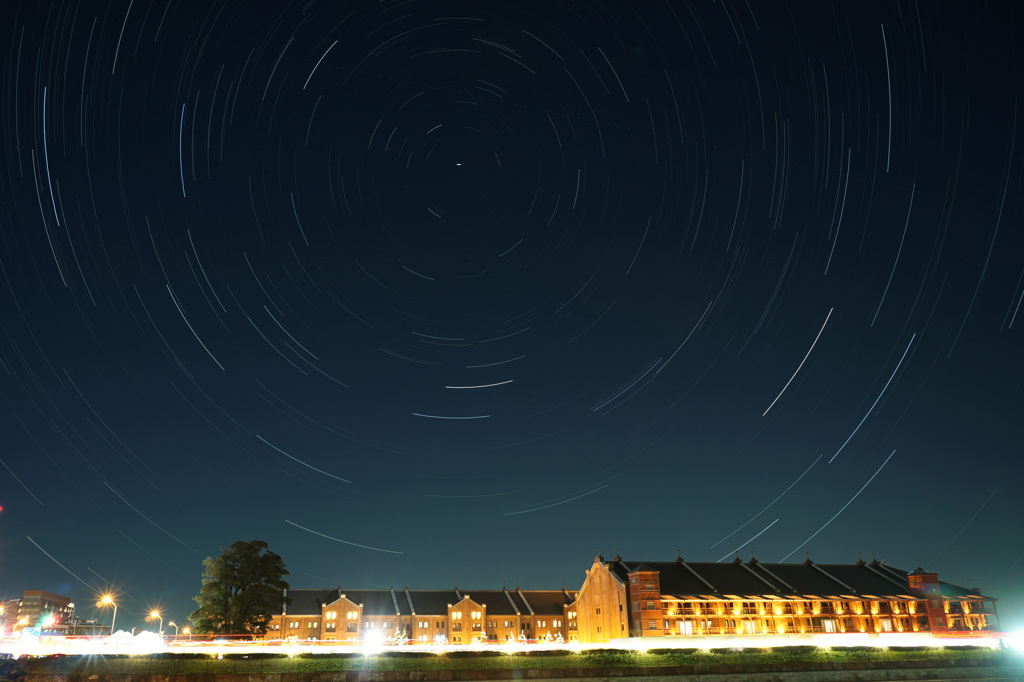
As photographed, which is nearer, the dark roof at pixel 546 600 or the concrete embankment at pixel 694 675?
the concrete embankment at pixel 694 675

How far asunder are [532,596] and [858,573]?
53.4 m

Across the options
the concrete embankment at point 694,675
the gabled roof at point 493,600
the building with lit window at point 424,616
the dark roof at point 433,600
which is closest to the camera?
the concrete embankment at point 694,675

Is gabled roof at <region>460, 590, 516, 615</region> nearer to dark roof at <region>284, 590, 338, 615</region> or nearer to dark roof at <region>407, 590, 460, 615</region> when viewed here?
dark roof at <region>407, 590, 460, 615</region>

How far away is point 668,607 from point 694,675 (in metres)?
50.1

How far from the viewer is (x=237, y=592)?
6350cm

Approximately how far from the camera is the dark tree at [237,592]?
2438 inches

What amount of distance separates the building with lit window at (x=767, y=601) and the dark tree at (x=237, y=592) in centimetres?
4347

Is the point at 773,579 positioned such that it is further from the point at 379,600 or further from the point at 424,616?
the point at 379,600

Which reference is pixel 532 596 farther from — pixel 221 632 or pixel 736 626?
pixel 221 632

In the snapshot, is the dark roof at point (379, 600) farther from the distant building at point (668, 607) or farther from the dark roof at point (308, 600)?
the dark roof at point (308, 600)

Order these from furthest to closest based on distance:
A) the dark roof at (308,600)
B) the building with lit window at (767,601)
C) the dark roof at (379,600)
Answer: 1. the dark roof at (379,600)
2. the dark roof at (308,600)
3. the building with lit window at (767,601)

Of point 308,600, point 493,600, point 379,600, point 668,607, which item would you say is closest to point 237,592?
point 668,607

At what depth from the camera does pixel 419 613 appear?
386ft

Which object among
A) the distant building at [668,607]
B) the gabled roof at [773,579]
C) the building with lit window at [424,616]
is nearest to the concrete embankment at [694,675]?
the distant building at [668,607]
